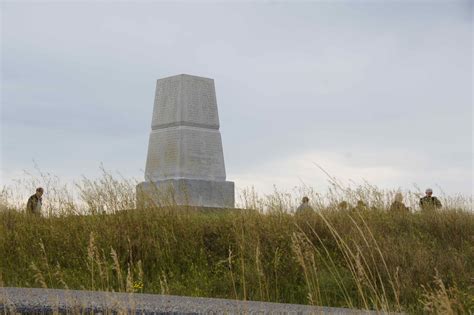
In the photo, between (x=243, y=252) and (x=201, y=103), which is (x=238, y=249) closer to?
(x=243, y=252)

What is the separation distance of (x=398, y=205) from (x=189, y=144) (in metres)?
5.28

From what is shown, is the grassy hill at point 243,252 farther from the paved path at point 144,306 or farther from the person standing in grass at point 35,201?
the paved path at point 144,306

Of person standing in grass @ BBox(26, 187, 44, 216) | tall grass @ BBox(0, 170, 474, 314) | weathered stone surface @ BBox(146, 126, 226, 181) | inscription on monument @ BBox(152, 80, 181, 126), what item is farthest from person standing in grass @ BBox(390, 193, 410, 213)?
person standing in grass @ BBox(26, 187, 44, 216)

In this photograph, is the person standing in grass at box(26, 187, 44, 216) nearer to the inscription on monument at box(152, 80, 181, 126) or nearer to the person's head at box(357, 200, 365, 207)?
the inscription on monument at box(152, 80, 181, 126)

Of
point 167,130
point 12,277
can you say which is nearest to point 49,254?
point 12,277

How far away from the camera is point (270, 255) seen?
25.8 feet

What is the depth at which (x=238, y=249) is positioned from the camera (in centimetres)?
810

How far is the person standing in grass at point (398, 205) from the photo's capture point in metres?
10.2

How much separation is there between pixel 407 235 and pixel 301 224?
1.41 metres

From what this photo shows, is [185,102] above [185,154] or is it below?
above

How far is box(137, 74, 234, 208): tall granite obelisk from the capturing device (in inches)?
562

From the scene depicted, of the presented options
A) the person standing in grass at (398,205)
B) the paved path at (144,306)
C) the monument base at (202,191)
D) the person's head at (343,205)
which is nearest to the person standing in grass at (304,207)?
the person's head at (343,205)

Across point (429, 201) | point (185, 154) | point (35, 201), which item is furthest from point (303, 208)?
point (185, 154)

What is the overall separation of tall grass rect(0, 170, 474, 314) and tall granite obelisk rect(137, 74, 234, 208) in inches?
164
